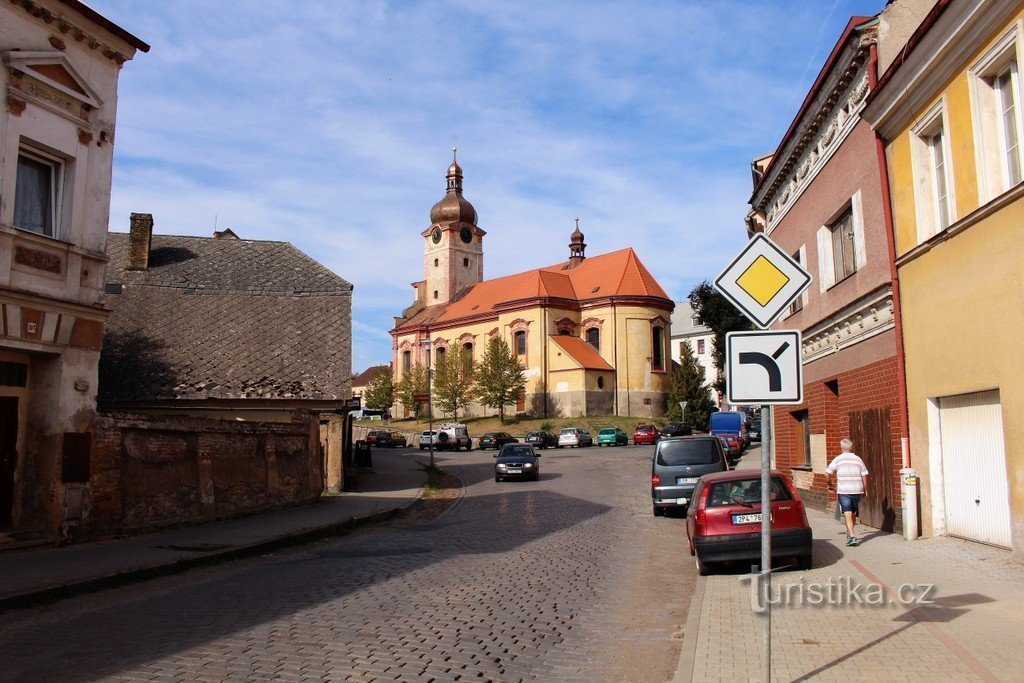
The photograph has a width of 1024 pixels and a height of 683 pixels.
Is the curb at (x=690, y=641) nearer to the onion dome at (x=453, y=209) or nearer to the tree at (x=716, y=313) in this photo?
the tree at (x=716, y=313)

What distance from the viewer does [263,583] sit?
1064cm

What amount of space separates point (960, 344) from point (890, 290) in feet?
8.23

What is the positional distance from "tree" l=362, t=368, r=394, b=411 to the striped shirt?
77.1 meters

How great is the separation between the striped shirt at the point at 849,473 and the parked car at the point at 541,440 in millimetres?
40474

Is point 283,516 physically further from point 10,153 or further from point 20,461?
point 10,153

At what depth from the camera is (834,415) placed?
56.5 ft

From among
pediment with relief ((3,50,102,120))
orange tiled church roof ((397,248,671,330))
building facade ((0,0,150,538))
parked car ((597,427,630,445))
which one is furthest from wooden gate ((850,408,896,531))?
orange tiled church roof ((397,248,671,330))

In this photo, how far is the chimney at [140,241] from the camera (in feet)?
79.9

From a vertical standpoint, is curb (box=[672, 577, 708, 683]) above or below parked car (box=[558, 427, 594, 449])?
below

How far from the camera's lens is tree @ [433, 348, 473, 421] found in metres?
74.1

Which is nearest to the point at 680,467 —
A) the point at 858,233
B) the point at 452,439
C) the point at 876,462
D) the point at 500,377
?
the point at 876,462

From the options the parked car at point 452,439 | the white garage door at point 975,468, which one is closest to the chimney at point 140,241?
the white garage door at point 975,468

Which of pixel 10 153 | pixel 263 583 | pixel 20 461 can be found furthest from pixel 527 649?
pixel 10 153

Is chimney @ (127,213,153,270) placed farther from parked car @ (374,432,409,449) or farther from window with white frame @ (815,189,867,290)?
parked car @ (374,432,409,449)
